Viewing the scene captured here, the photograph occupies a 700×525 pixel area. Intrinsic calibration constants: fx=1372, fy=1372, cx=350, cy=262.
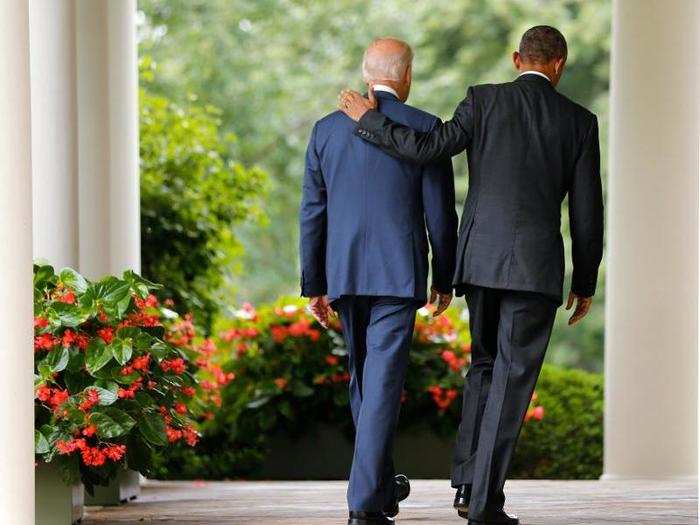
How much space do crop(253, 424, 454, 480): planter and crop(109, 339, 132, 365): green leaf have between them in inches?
163

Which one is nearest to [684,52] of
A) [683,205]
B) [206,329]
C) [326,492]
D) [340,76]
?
[683,205]

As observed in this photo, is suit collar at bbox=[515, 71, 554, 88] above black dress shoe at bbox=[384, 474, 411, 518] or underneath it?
above

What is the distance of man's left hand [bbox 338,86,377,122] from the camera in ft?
16.7

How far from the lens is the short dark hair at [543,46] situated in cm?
510

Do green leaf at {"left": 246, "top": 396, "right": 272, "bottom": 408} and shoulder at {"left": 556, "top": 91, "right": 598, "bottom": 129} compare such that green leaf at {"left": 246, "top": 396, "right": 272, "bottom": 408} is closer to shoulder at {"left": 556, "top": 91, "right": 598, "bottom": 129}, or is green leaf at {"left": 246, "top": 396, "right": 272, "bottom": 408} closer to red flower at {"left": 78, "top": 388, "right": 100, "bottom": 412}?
red flower at {"left": 78, "top": 388, "right": 100, "bottom": 412}

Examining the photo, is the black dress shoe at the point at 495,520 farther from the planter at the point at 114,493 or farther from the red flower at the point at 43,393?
the planter at the point at 114,493

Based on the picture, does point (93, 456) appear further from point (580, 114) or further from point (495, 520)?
point (580, 114)

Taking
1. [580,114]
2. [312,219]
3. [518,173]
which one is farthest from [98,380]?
[580,114]

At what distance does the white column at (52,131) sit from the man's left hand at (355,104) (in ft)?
5.00

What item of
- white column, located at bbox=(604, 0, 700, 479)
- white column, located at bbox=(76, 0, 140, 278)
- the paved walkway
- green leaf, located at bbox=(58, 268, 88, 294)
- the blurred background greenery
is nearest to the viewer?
green leaf, located at bbox=(58, 268, 88, 294)

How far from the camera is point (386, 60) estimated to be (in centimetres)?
518

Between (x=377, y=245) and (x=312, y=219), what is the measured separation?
11.7 inches

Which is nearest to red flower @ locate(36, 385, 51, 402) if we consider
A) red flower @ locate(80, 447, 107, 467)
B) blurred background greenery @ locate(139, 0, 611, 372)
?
red flower @ locate(80, 447, 107, 467)

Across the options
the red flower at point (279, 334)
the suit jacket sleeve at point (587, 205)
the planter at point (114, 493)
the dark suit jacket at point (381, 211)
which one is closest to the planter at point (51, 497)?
the planter at point (114, 493)
